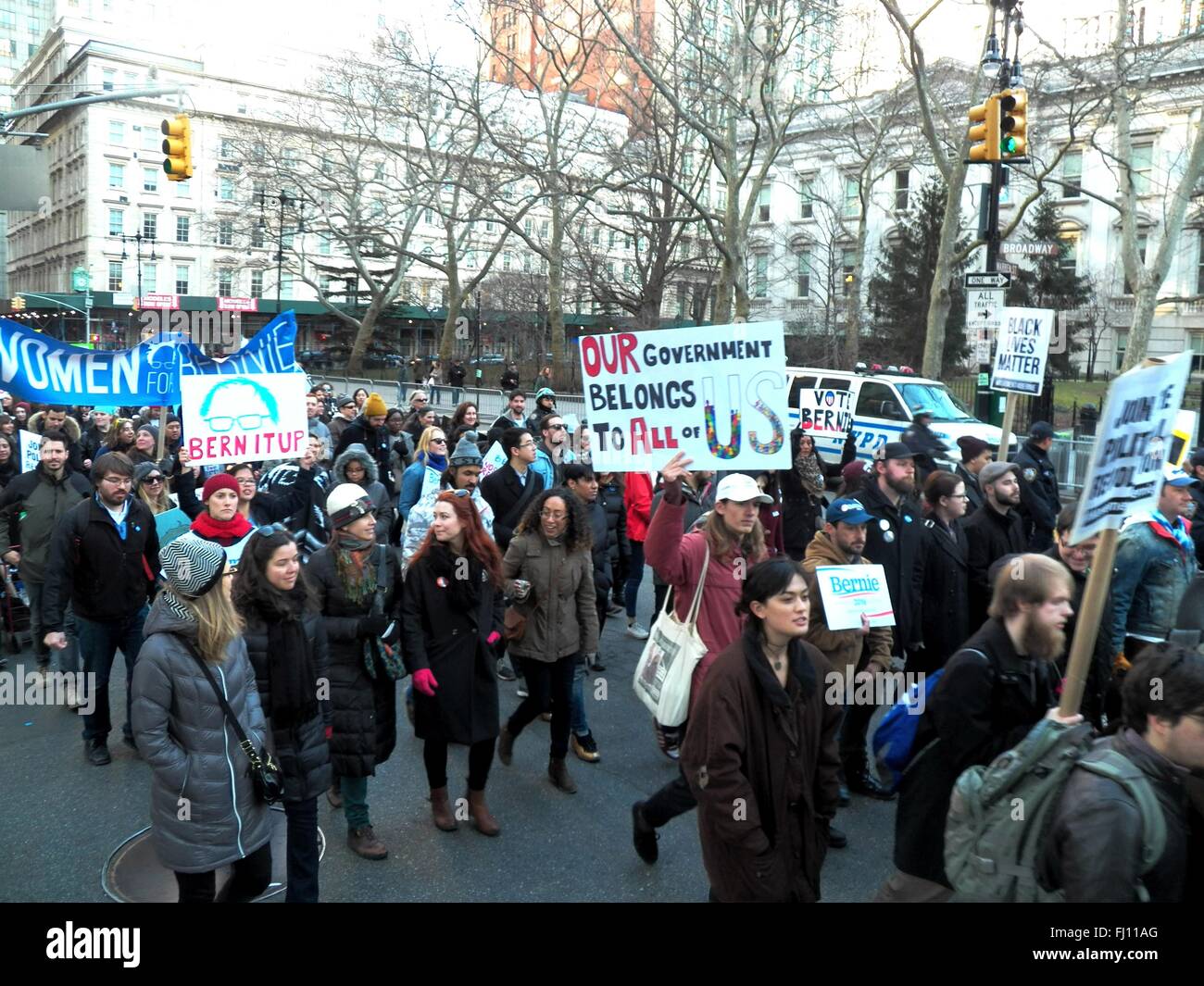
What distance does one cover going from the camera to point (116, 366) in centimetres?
788

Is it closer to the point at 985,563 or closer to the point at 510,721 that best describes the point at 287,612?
the point at 510,721

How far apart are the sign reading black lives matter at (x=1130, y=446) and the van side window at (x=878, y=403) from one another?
14.9m

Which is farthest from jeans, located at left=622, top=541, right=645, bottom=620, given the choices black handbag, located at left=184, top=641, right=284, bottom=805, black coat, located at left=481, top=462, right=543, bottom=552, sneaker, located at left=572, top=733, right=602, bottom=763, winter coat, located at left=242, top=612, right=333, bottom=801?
black handbag, located at left=184, top=641, right=284, bottom=805

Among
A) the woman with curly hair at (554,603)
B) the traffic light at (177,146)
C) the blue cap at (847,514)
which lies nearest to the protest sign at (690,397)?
the blue cap at (847,514)

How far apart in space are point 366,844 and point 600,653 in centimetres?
372

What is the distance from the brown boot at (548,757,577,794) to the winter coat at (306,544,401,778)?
4.09 feet

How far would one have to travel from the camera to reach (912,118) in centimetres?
3478

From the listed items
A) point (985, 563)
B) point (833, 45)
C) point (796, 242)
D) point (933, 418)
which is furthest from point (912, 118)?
point (985, 563)

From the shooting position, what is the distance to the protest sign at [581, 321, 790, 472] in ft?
15.9

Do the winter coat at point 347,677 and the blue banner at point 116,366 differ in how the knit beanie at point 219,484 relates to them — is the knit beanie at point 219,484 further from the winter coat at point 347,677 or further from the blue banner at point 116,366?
the blue banner at point 116,366

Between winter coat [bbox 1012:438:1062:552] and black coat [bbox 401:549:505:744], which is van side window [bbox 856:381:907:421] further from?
black coat [bbox 401:549:505:744]

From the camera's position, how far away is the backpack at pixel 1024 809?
2557mm

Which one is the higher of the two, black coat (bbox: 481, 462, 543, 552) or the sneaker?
black coat (bbox: 481, 462, 543, 552)
